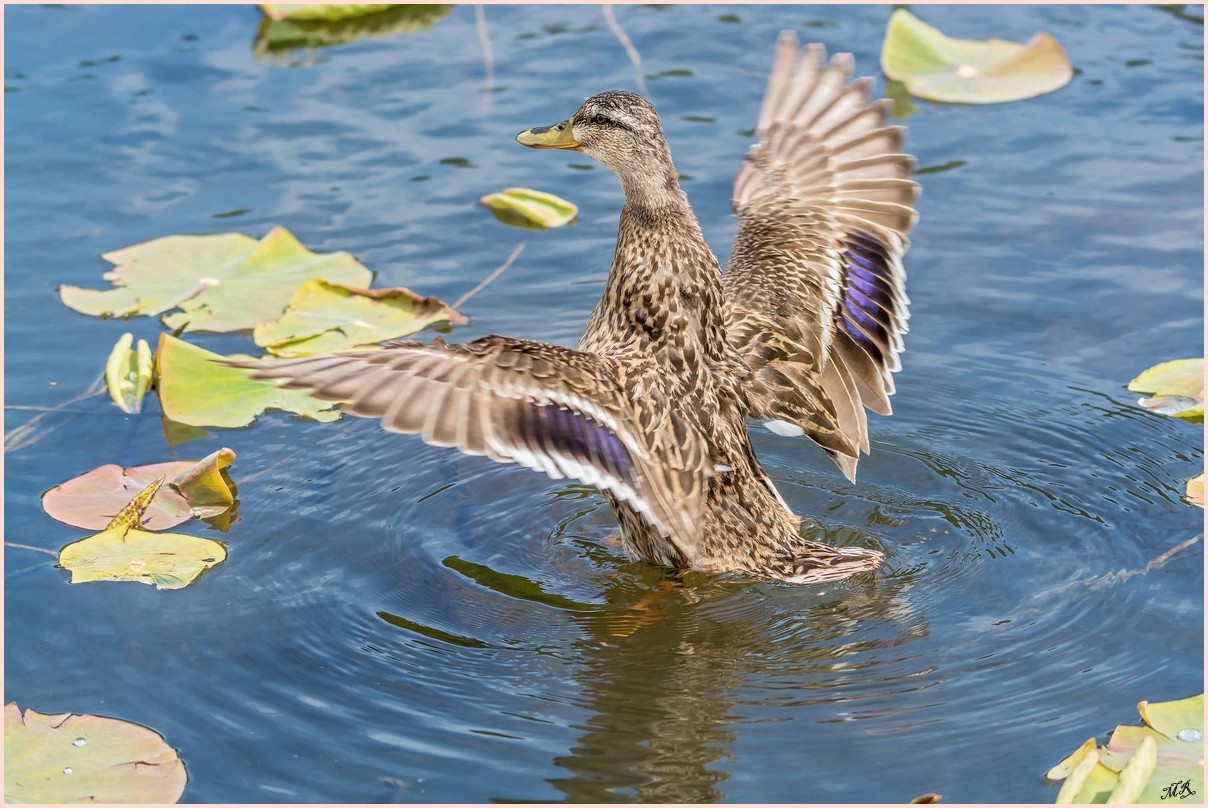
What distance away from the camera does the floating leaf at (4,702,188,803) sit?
188 inches

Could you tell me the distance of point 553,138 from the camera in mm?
6219

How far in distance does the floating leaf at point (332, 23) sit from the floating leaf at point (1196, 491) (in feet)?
21.8

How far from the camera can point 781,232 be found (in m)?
6.87

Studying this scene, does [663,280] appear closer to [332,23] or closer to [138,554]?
[138,554]

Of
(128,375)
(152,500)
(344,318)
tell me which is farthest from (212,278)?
(152,500)

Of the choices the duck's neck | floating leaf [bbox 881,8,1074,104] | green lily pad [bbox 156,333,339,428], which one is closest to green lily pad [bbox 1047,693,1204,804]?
the duck's neck

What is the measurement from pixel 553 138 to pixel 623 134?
1.40ft

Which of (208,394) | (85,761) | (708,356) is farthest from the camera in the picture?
(208,394)

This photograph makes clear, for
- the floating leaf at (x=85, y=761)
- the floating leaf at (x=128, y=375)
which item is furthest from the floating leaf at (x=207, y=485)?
the floating leaf at (x=85, y=761)

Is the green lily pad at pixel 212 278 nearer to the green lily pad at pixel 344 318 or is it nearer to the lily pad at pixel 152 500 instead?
the green lily pad at pixel 344 318

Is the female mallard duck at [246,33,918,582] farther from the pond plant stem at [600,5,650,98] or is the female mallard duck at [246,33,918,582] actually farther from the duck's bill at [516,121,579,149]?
the pond plant stem at [600,5,650,98]

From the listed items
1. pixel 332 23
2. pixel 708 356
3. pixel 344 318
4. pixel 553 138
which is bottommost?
pixel 344 318

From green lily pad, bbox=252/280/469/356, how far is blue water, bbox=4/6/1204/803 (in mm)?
376

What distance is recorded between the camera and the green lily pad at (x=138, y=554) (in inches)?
233
